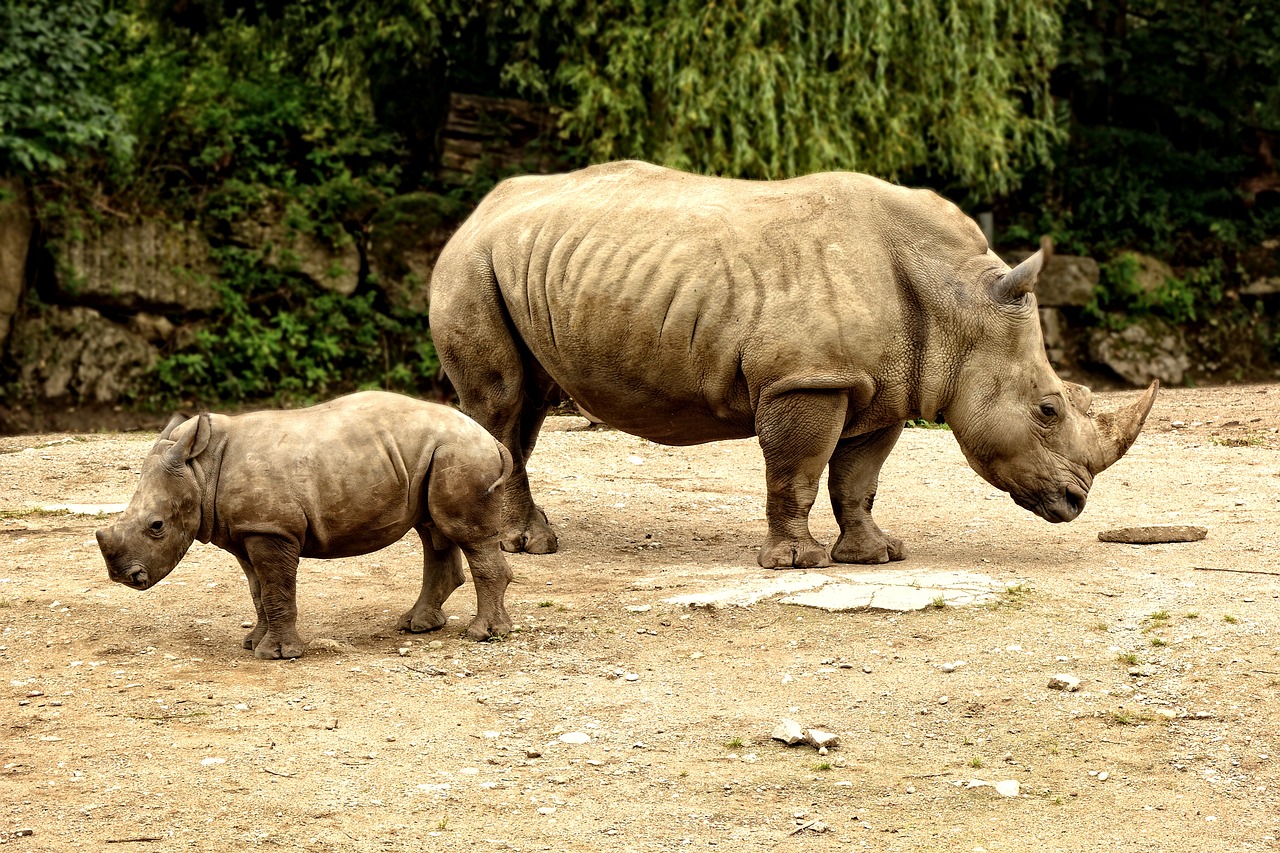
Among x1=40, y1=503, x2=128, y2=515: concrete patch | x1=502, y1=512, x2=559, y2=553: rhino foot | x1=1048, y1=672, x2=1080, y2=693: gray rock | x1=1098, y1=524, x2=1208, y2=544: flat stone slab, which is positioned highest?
x1=1048, y1=672, x2=1080, y2=693: gray rock

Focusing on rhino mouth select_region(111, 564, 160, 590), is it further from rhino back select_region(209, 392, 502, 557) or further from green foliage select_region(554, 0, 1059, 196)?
green foliage select_region(554, 0, 1059, 196)

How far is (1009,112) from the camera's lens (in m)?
17.8

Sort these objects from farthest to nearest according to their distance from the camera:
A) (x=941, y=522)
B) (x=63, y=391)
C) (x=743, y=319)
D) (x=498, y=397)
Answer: (x=63, y=391)
(x=941, y=522)
(x=498, y=397)
(x=743, y=319)

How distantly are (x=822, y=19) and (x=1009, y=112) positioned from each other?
2.69 metres

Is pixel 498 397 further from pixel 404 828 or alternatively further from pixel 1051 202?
pixel 1051 202

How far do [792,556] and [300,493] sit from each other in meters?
2.67

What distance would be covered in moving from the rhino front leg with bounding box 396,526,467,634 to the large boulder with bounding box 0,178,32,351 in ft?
34.1

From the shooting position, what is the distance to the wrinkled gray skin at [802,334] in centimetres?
794

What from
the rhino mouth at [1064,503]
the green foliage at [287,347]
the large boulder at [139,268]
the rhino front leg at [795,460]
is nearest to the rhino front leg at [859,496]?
the rhino front leg at [795,460]

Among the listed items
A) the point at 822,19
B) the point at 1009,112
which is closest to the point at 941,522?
the point at 822,19

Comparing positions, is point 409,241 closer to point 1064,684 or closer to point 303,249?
point 303,249

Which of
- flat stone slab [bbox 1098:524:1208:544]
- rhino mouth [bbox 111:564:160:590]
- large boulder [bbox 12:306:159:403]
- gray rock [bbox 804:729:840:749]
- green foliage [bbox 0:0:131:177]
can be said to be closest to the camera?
gray rock [bbox 804:729:840:749]

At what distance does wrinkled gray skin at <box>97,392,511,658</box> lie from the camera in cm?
653

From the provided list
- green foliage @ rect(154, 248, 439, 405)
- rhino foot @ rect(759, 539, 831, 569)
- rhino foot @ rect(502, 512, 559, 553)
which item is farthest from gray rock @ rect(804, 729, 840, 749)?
green foliage @ rect(154, 248, 439, 405)
